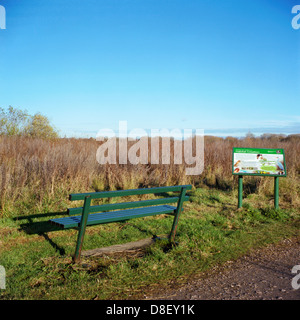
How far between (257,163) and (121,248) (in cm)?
458

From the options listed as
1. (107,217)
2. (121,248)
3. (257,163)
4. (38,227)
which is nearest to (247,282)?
(121,248)

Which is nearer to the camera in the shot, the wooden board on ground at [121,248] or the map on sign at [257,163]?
the wooden board on ground at [121,248]

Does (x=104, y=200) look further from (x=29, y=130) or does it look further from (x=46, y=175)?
(x=29, y=130)

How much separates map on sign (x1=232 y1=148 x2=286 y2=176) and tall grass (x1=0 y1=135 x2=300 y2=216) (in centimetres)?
123

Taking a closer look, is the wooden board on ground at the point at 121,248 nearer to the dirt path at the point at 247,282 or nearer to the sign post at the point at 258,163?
the dirt path at the point at 247,282

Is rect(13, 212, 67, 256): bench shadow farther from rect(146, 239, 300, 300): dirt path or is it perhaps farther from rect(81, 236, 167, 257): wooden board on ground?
rect(146, 239, 300, 300): dirt path

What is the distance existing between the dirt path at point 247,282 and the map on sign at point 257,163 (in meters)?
3.27

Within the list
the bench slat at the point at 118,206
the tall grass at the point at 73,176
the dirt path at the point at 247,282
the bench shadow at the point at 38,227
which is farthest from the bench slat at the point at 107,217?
the tall grass at the point at 73,176

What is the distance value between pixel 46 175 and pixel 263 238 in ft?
15.8

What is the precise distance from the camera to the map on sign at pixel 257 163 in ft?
26.5

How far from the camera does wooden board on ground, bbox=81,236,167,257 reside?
4.83 meters
